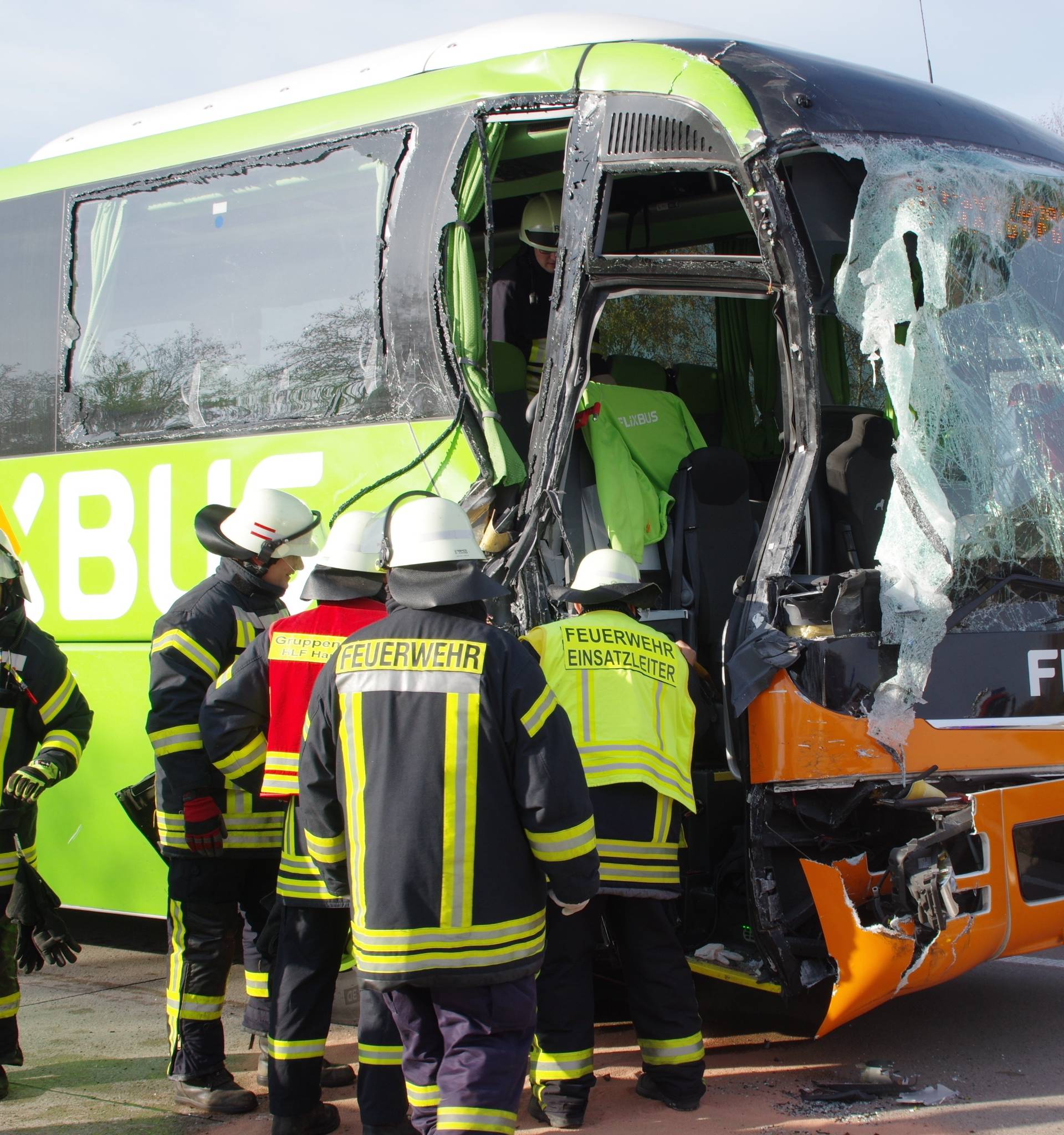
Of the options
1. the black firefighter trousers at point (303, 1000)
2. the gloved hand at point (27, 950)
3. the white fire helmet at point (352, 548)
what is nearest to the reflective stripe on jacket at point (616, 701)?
the white fire helmet at point (352, 548)

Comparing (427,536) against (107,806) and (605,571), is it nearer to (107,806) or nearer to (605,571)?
(605,571)

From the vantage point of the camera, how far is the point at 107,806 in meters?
5.90

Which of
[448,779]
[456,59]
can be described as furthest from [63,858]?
[456,59]

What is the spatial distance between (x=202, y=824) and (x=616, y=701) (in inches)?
54.9

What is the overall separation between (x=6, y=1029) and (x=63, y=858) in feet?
4.72

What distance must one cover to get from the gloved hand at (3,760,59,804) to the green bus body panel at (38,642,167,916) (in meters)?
1.09

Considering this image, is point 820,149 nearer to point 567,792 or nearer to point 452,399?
point 452,399

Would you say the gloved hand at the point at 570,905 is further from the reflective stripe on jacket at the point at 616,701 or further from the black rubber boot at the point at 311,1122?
the black rubber boot at the point at 311,1122

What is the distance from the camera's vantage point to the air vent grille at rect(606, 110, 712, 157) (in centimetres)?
457

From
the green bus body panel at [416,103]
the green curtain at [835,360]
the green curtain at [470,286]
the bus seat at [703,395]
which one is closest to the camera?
the green bus body panel at [416,103]

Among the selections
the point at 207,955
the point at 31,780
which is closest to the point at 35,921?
the point at 31,780

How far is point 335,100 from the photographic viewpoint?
5.41 meters

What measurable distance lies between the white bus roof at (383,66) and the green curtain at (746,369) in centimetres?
207

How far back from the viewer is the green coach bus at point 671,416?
170 inches
